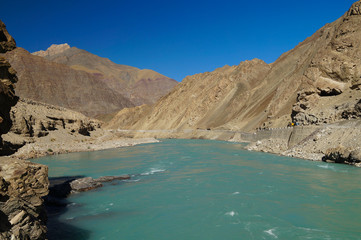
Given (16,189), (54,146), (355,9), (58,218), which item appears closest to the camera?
(16,189)

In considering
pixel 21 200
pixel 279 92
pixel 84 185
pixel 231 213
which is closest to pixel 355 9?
pixel 279 92

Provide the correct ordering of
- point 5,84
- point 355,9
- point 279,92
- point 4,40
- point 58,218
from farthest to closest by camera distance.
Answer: point 279,92 < point 355,9 < point 58,218 < point 4,40 < point 5,84

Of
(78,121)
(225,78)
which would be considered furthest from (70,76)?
(78,121)

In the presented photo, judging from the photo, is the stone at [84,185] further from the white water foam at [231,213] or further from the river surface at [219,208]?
the white water foam at [231,213]

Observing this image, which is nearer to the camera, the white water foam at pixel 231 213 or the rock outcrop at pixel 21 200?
the rock outcrop at pixel 21 200

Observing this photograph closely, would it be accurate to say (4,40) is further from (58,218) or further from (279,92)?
(279,92)

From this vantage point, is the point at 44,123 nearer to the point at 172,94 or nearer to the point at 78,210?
the point at 78,210

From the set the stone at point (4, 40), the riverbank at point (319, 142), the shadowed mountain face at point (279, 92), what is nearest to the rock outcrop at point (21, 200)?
the stone at point (4, 40)
